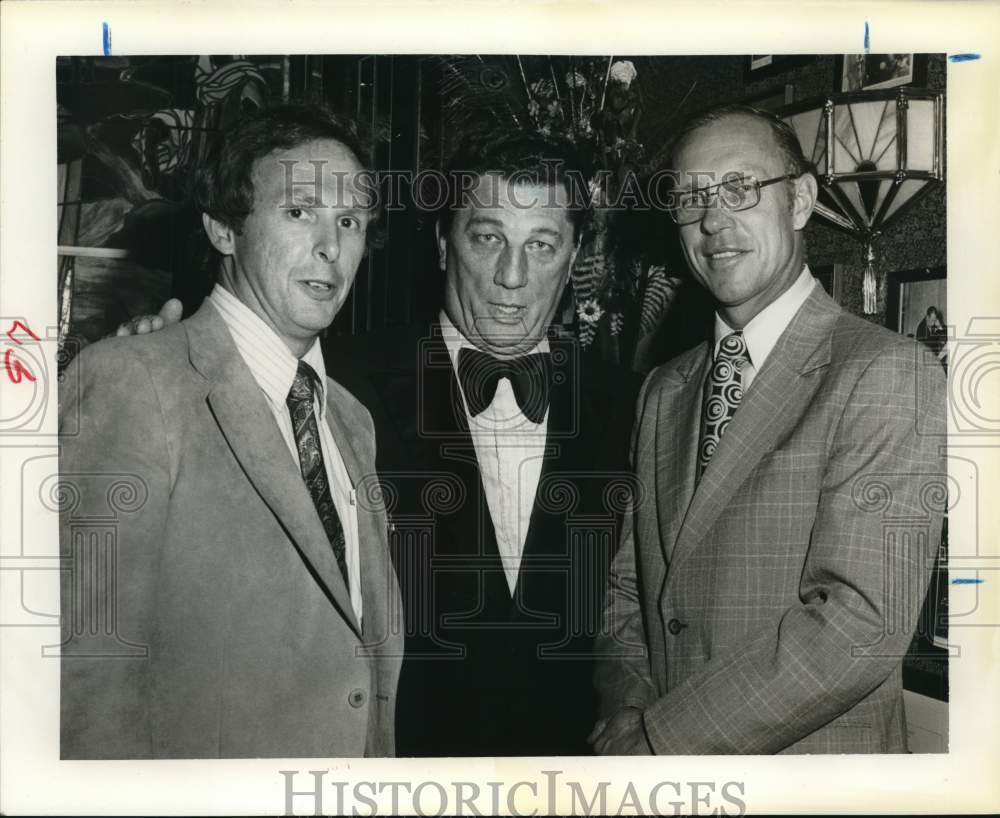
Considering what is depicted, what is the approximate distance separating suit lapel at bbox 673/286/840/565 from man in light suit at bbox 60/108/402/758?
750 millimetres

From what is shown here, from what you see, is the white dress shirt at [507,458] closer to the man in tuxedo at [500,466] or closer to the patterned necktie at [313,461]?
the man in tuxedo at [500,466]

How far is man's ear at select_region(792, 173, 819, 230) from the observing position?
245cm

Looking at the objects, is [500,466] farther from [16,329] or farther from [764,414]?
[16,329]

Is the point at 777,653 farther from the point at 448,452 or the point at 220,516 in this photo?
the point at 220,516

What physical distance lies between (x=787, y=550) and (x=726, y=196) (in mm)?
840

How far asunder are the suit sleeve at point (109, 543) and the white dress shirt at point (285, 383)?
231 millimetres

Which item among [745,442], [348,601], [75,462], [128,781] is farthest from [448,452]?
[128,781]

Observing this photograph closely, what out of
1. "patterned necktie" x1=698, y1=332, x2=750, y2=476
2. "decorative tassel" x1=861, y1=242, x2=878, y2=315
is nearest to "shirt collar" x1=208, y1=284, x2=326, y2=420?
"patterned necktie" x1=698, y1=332, x2=750, y2=476

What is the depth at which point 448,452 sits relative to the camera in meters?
2.46

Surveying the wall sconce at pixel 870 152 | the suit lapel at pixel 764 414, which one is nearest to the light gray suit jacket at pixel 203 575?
the suit lapel at pixel 764 414

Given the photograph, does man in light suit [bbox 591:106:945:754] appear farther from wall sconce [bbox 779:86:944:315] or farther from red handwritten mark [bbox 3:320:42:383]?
red handwritten mark [bbox 3:320:42:383]

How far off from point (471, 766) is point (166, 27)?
1.91 metres

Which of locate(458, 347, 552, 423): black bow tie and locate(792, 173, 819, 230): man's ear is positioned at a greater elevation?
locate(792, 173, 819, 230): man's ear

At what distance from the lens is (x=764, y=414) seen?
2414mm
